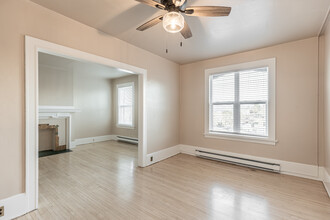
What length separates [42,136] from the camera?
193 inches

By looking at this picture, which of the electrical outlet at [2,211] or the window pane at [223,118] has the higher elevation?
the window pane at [223,118]

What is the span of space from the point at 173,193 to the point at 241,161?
6.53ft

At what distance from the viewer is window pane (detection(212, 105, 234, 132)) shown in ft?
12.7

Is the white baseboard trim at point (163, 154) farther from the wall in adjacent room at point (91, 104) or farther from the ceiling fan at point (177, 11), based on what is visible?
the wall in adjacent room at point (91, 104)

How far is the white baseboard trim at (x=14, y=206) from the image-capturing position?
71.1 inches

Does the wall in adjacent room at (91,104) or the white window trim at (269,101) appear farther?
the wall in adjacent room at (91,104)

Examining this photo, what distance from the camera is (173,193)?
8.00ft

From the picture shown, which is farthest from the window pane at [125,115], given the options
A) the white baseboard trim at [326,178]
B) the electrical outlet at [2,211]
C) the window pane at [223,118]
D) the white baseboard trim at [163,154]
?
the white baseboard trim at [326,178]

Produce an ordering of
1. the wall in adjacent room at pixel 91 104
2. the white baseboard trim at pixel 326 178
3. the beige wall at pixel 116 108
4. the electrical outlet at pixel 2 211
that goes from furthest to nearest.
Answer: the beige wall at pixel 116 108 < the wall in adjacent room at pixel 91 104 < the white baseboard trim at pixel 326 178 < the electrical outlet at pixel 2 211

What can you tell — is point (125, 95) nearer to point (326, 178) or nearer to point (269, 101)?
point (269, 101)

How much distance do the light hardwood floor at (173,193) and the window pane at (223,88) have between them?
1.61 metres

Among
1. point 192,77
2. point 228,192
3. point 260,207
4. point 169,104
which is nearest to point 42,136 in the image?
point 169,104

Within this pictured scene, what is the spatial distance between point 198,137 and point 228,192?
195cm

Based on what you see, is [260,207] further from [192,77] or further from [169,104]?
[192,77]
